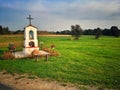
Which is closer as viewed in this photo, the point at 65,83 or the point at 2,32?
the point at 65,83

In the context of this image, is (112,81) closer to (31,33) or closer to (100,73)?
(100,73)

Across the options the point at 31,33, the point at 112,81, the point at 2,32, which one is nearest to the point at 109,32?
the point at 2,32

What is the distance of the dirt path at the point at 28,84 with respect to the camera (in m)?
9.26

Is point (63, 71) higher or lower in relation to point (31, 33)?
lower

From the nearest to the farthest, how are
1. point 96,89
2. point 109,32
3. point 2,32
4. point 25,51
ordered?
point 96,89
point 25,51
point 2,32
point 109,32

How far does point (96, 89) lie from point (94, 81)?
4.41ft

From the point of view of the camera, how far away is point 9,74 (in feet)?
40.3

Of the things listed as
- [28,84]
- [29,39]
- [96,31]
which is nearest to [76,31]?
[96,31]

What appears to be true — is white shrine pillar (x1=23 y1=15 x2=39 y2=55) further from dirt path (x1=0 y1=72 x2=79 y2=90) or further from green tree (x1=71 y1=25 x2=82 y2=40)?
green tree (x1=71 y1=25 x2=82 y2=40)

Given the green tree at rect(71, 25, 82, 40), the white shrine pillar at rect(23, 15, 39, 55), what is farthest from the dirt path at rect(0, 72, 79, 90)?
the green tree at rect(71, 25, 82, 40)

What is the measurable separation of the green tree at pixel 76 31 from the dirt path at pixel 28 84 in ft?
232

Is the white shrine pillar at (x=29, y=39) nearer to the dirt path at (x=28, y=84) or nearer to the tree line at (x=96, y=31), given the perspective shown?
the dirt path at (x=28, y=84)

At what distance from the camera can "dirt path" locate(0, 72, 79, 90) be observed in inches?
364

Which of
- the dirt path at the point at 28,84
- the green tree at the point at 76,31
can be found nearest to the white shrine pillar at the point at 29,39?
the dirt path at the point at 28,84
